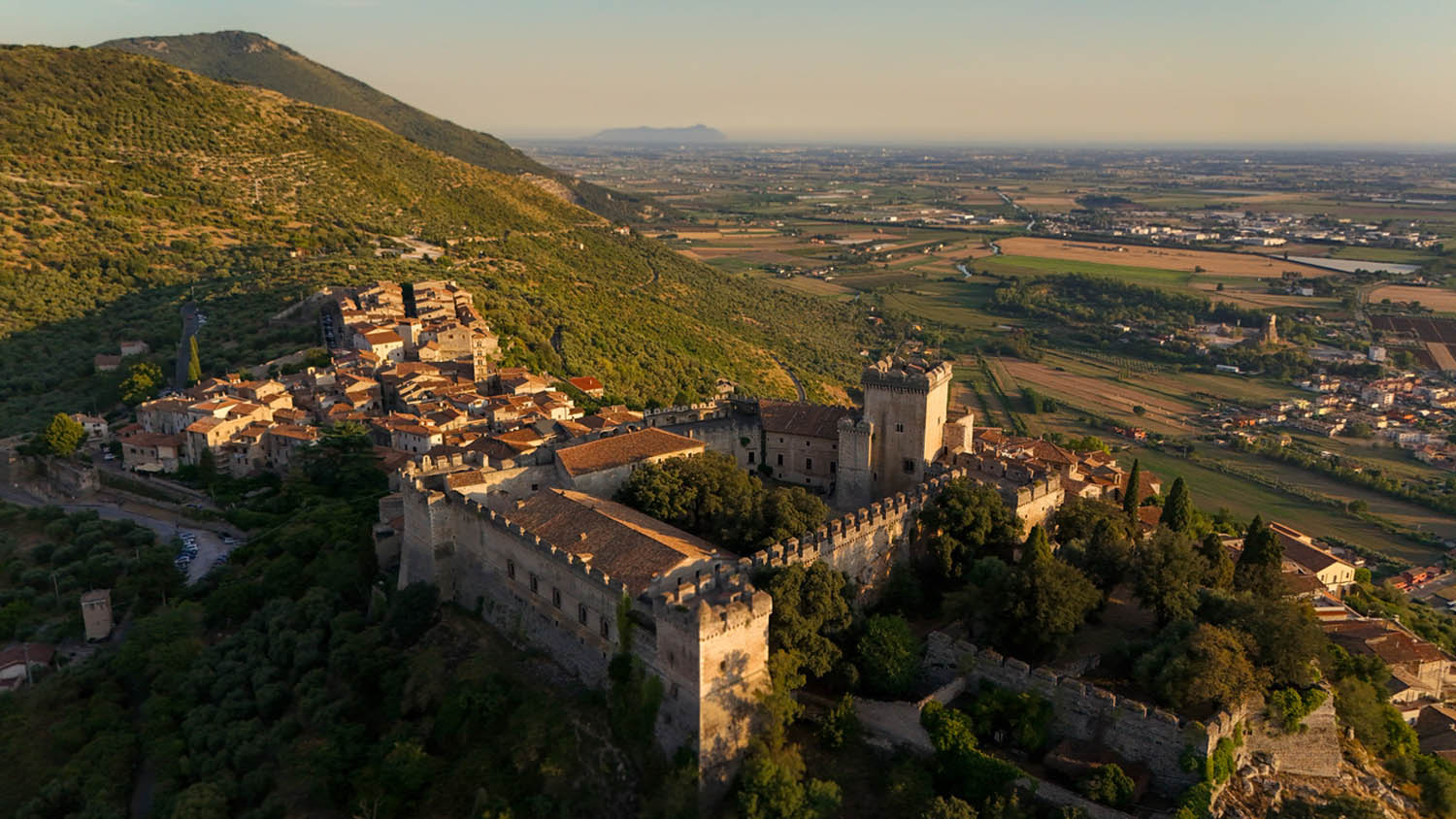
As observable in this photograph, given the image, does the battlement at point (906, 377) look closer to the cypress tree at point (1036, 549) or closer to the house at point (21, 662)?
the cypress tree at point (1036, 549)

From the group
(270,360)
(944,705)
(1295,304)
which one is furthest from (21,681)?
(1295,304)

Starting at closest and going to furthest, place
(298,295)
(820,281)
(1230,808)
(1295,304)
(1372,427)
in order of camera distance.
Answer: (1230,808) < (298,295) < (1372,427) < (1295,304) < (820,281)

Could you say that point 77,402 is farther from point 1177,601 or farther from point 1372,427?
point 1372,427

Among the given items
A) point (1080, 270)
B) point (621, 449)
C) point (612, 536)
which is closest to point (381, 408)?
point (621, 449)

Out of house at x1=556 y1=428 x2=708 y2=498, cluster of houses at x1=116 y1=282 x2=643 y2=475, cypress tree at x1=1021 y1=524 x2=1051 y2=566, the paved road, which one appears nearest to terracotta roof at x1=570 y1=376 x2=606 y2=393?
cluster of houses at x1=116 y1=282 x2=643 y2=475

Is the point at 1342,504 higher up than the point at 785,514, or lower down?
lower down

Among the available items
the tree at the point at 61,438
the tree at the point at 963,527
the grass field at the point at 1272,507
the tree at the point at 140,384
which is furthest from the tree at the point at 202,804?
the grass field at the point at 1272,507
